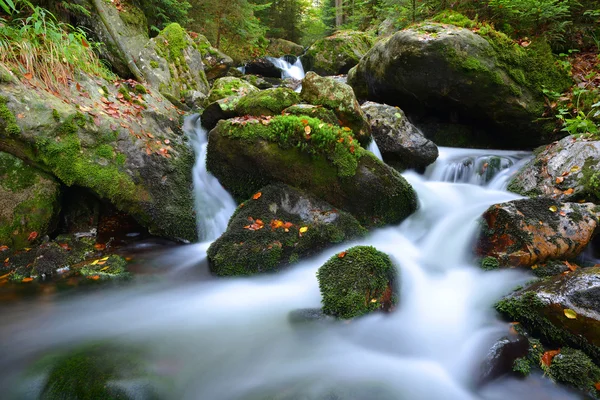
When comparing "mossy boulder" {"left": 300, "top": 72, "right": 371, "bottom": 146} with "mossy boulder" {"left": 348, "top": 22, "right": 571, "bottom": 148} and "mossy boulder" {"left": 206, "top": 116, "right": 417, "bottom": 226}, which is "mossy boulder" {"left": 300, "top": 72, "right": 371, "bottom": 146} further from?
"mossy boulder" {"left": 348, "top": 22, "right": 571, "bottom": 148}

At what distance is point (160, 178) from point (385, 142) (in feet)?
13.2

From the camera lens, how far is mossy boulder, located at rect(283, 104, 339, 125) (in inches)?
206

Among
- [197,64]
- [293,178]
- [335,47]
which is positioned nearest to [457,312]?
[293,178]

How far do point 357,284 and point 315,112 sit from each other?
3.00 metres

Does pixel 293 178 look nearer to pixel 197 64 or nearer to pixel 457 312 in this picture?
pixel 457 312

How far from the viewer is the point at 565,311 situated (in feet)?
8.72

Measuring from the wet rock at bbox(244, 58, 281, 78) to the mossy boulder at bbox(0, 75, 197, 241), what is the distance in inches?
364

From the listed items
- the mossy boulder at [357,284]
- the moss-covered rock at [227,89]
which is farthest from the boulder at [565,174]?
the moss-covered rock at [227,89]

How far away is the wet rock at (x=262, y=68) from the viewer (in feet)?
45.7

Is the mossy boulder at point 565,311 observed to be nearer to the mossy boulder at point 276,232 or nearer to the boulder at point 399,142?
the mossy boulder at point 276,232

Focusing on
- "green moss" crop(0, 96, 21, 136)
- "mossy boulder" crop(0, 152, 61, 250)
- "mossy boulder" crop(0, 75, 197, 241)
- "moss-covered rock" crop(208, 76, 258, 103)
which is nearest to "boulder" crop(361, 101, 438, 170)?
"moss-covered rock" crop(208, 76, 258, 103)

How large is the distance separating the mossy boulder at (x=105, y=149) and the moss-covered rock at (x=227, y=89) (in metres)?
2.01

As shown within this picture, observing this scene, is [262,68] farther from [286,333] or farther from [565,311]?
[565,311]

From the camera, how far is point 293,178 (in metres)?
4.71
